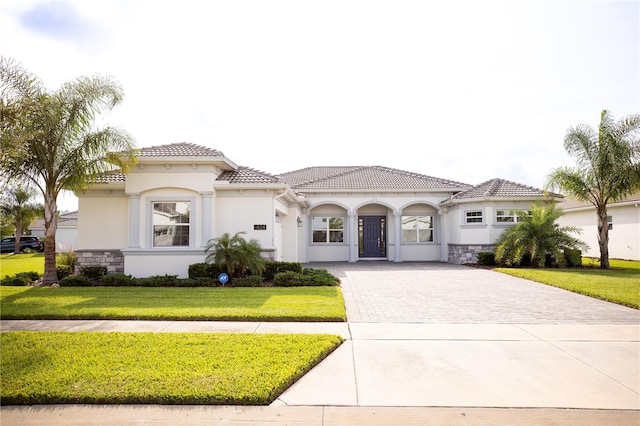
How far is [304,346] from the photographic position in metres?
5.83

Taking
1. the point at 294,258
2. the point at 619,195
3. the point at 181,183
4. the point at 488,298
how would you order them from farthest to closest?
1. the point at 294,258
2. the point at 619,195
3. the point at 181,183
4. the point at 488,298

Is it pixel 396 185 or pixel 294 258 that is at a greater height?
pixel 396 185

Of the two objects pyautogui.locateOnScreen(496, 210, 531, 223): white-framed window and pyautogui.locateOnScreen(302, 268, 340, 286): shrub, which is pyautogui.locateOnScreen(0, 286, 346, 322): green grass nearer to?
pyautogui.locateOnScreen(302, 268, 340, 286): shrub

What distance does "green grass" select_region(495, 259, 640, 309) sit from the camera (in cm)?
1000

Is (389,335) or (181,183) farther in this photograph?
(181,183)

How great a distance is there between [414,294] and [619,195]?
1238 cm

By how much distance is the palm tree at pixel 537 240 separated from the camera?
17.2 metres

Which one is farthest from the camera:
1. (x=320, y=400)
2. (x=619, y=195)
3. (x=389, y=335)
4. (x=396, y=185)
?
(x=396, y=185)

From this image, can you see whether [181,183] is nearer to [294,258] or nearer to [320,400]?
[294,258]

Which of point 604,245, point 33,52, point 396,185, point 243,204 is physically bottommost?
point 604,245

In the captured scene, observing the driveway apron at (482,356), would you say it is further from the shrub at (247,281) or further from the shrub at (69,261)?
the shrub at (69,261)

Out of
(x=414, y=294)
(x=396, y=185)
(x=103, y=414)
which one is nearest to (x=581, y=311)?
(x=414, y=294)

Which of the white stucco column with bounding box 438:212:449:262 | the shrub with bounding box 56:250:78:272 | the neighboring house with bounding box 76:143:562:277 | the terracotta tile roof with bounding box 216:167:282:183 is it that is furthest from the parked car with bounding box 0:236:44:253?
the white stucco column with bounding box 438:212:449:262

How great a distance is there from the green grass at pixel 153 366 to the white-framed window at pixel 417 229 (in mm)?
16865
